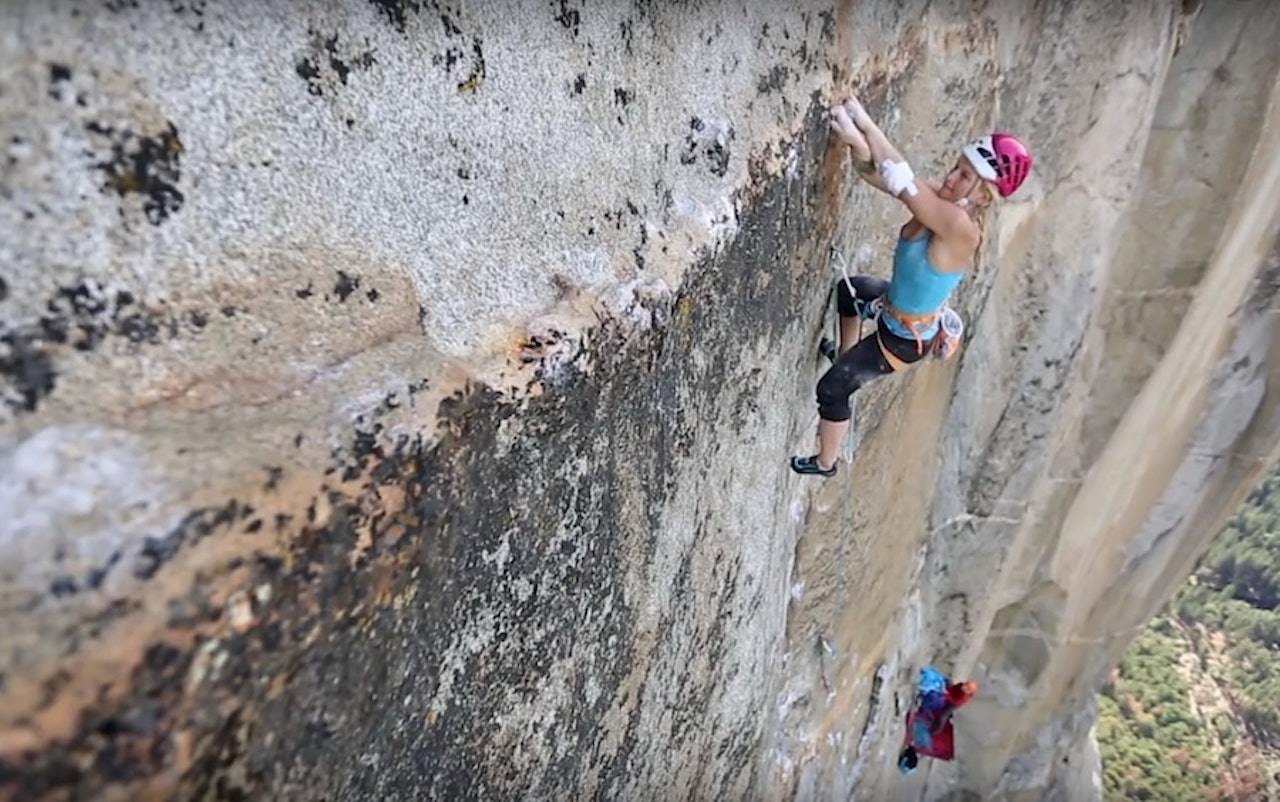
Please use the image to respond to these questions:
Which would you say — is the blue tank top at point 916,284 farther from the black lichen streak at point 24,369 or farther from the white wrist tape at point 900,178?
the black lichen streak at point 24,369

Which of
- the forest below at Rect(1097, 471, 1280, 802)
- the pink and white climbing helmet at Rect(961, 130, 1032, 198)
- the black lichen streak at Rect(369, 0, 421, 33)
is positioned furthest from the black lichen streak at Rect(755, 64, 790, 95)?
the forest below at Rect(1097, 471, 1280, 802)

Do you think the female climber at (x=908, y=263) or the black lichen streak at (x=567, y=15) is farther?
the female climber at (x=908, y=263)

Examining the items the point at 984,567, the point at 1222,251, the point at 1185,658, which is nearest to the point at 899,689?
the point at 984,567

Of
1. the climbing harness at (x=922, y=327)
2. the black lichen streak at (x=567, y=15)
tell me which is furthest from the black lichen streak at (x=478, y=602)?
the black lichen streak at (x=567, y=15)

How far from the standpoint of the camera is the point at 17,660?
917 mm

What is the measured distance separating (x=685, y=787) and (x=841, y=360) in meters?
1.46

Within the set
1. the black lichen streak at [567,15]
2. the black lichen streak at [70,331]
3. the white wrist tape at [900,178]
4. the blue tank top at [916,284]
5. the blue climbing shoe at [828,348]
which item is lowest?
the blue climbing shoe at [828,348]

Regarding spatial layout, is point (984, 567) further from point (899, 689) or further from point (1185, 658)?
point (1185, 658)

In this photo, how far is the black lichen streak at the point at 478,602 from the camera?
3.61 ft

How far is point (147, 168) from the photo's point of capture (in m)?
1.15

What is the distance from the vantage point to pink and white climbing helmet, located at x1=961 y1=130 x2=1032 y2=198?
2422 millimetres

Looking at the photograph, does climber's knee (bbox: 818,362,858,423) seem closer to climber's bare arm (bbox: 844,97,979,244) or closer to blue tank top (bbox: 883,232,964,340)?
blue tank top (bbox: 883,232,964,340)

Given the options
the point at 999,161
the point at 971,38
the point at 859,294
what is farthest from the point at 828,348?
the point at 971,38

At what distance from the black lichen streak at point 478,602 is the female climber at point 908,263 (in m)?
0.19
